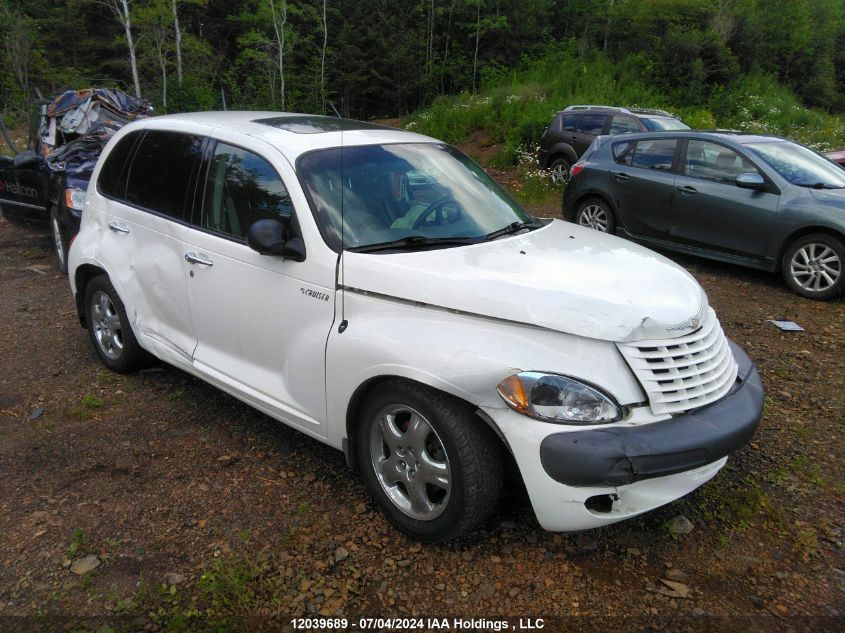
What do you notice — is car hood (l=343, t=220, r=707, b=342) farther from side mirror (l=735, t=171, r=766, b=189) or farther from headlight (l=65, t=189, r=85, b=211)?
headlight (l=65, t=189, r=85, b=211)

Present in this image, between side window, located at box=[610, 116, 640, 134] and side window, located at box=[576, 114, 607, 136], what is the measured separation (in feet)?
0.81

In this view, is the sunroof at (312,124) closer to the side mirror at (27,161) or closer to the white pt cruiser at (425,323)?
the white pt cruiser at (425,323)

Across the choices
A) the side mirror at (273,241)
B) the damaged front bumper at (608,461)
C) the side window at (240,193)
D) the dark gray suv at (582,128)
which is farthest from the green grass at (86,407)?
the dark gray suv at (582,128)

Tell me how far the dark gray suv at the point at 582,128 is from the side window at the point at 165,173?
10.5m

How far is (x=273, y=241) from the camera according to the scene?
3156 mm

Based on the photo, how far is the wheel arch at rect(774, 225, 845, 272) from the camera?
6.46m

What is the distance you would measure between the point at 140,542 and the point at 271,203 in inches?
69.2

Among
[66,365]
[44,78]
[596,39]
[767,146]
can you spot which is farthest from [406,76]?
[66,365]

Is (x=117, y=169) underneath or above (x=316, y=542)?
above

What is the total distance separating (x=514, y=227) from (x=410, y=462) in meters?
1.52

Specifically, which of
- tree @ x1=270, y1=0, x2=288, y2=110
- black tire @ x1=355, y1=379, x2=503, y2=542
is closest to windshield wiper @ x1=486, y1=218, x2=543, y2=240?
black tire @ x1=355, y1=379, x2=503, y2=542

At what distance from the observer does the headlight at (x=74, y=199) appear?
265 inches

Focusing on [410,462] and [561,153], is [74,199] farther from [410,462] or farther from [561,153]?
[561,153]

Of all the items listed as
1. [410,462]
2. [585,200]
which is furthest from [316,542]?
[585,200]
